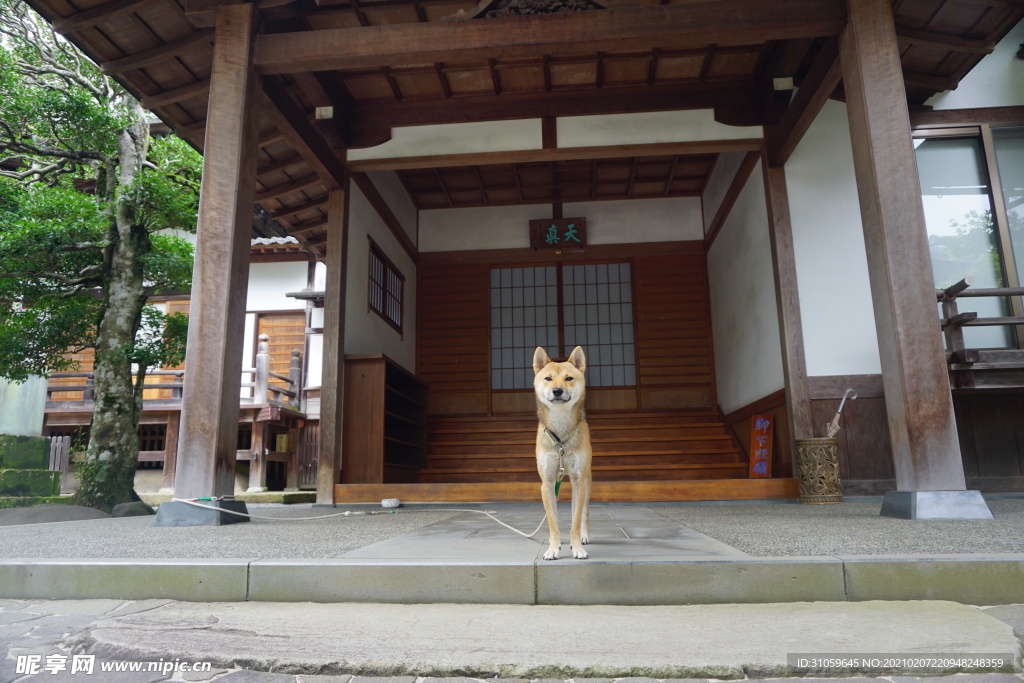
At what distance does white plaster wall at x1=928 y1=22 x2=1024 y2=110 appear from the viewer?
268 inches

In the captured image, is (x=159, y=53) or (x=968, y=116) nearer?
(x=159, y=53)

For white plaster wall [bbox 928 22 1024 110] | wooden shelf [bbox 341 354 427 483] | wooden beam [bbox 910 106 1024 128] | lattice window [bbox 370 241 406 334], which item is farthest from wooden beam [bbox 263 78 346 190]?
white plaster wall [bbox 928 22 1024 110]

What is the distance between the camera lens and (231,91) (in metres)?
4.77

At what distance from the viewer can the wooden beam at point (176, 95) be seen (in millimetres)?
5828

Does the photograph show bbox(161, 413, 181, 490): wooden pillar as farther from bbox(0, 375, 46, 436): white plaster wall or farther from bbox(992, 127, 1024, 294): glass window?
bbox(992, 127, 1024, 294): glass window

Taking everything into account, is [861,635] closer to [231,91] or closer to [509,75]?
[231,91]

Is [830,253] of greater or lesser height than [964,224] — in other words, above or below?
below

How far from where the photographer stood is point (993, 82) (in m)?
6.84

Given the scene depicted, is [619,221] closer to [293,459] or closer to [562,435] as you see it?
[293,459]

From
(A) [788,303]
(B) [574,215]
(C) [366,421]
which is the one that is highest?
(B) [574,215]

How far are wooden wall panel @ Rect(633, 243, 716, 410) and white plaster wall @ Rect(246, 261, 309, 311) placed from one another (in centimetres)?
627

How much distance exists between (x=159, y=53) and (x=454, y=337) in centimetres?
621

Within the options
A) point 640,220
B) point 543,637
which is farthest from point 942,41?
point 543,637

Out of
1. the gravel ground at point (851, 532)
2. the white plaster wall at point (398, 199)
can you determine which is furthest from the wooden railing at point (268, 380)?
the gravel ground at point (851, 532)
